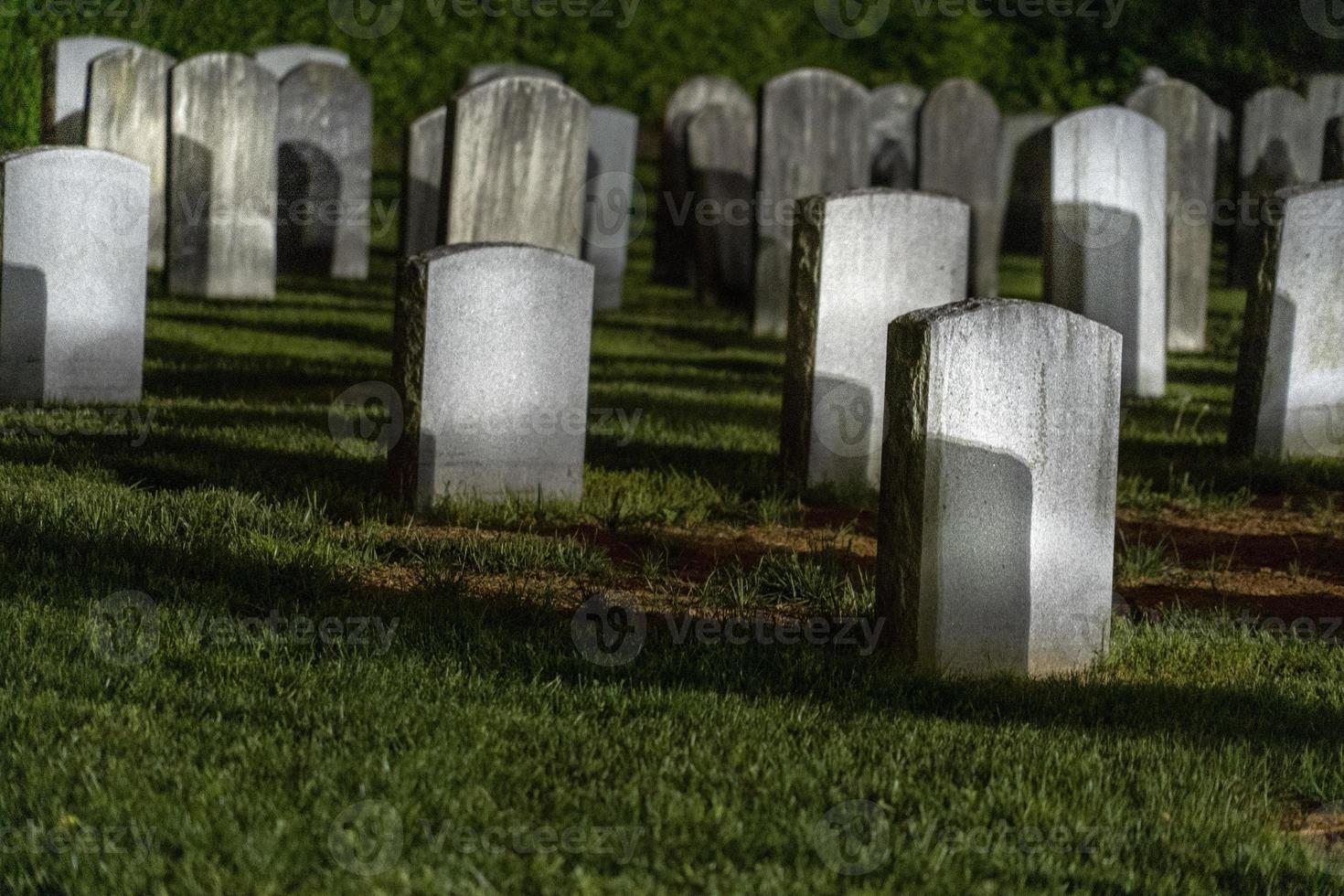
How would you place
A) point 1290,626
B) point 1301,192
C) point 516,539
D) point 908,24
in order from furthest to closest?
1. point 908,24
2. point 1301,192
3. point 516,539
4. point 1290,626

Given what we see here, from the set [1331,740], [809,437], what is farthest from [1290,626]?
[809,437]

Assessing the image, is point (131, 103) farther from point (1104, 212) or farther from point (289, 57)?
point (1104, 212)

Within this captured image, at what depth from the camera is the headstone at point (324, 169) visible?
1275 cm

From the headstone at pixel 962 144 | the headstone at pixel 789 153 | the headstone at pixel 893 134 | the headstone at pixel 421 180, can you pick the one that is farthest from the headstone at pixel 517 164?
the headstone at pixel 893 134

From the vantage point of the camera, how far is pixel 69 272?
7.45m

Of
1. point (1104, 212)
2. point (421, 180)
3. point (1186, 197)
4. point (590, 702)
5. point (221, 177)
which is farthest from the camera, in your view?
point (421, 180)

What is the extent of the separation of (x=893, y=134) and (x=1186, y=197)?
4.87 metres

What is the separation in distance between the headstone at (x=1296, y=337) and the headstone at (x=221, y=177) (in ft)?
20.7

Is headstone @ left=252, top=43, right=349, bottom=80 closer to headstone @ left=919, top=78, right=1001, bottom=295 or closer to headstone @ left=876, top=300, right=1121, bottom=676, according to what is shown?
headstone @ left=919, top=78, right=1001, bottom=295

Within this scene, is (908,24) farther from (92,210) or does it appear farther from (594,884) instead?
(594,884)

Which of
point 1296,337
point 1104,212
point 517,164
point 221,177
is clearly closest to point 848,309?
point 1296,337

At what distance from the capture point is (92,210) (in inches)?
293

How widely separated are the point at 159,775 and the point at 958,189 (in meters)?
9.91

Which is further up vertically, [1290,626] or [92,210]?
[92,210]
